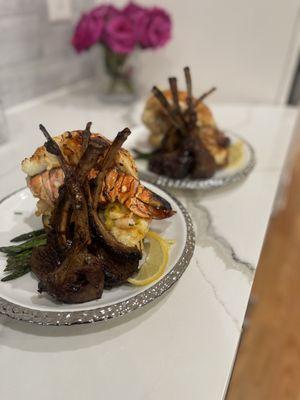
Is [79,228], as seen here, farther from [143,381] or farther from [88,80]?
[88,80]

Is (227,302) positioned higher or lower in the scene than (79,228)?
lower

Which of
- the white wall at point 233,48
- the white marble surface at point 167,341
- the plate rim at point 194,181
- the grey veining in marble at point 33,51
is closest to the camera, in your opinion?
the white marble surface at point 167,341

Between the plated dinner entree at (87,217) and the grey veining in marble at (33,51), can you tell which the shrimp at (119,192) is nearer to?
Result: the plated dinner entree at (87,217)

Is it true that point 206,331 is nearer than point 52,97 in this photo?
Yes

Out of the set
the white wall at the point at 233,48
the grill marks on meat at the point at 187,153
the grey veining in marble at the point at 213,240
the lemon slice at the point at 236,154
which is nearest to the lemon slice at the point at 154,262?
the grey veining in marble at the point at 213,240

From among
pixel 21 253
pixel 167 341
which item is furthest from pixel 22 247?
pixel 167 341

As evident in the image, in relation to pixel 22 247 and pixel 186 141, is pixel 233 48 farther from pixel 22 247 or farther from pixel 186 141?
pixel 22 247

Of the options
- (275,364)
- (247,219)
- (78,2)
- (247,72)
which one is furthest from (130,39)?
(275,364)

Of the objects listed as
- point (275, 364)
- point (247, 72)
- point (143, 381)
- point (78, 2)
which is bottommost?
point (275, 364)
